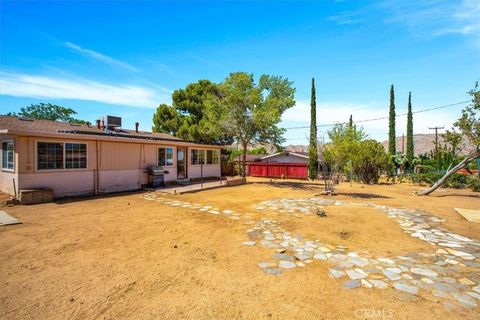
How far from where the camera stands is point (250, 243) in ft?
18.2

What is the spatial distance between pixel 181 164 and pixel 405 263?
14.4 m

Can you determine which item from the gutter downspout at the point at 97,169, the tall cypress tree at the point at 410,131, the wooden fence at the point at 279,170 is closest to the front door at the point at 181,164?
the gutter downspout at the point at 97,169

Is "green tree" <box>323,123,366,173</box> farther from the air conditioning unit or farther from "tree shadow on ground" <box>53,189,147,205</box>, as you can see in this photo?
the air conditioning unit

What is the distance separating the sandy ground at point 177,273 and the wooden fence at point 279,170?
588 inches

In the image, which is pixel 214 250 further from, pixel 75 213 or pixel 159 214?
pixel 75 213

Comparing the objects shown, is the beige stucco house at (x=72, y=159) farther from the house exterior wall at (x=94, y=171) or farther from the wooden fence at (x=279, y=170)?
the wooden fence at (x=279, y=170)

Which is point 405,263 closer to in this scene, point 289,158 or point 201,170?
point 201,170

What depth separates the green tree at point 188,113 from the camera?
24828 millimetres

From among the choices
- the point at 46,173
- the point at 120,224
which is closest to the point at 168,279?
the point at 120,224

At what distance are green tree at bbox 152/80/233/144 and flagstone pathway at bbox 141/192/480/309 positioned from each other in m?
18.8

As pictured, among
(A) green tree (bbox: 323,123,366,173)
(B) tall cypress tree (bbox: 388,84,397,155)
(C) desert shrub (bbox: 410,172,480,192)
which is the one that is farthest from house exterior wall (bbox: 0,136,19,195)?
(B) tall cypress tree (bbox: 388,84,397,155)

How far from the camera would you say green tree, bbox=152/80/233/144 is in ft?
81.5

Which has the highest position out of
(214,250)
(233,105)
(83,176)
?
(233,105)

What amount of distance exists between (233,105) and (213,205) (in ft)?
34.2
